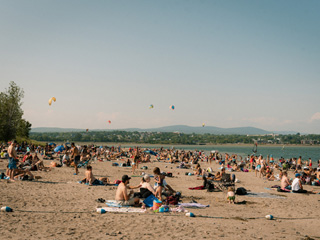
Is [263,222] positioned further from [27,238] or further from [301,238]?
[27,238]

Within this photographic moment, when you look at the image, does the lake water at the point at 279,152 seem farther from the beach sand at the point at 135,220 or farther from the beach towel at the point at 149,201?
the beach towel at the point at 149,201

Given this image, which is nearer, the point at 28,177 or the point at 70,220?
the point at 70,220

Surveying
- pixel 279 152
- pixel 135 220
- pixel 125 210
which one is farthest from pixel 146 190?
pixel 279 152

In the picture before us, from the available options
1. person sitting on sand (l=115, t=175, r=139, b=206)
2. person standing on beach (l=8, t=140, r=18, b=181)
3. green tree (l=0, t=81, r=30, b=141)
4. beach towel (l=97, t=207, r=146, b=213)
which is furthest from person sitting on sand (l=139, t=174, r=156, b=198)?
green tree (l=0, t=81, r=30, b=141)

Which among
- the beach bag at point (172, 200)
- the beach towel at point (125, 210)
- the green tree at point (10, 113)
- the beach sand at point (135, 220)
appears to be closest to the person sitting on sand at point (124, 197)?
the beach towel at point (125, 210)

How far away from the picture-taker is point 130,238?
5410mm

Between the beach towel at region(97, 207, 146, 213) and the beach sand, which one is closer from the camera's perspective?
the beach sand

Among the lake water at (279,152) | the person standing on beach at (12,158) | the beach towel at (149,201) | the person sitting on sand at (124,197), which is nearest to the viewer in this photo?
the person sitting on sand at (124,197)

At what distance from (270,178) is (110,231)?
1508 centimetres

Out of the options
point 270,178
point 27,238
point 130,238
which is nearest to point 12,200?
point 27,238

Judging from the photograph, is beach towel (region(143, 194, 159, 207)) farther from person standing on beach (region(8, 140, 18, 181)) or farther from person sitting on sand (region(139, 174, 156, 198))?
person standing on beach (region(8, 140, 18, 181))

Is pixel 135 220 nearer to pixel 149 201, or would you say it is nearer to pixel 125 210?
pixel 125 210

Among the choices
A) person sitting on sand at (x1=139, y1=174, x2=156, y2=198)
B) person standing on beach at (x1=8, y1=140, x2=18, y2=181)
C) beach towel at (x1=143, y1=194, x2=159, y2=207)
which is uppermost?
person standing on beach at (x1=8, y1=140, x2=18, y2=181)

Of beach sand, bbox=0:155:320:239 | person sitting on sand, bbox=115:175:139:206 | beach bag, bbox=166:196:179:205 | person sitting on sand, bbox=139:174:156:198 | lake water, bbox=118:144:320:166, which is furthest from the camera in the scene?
lake water, bbox=118:144:320:166
